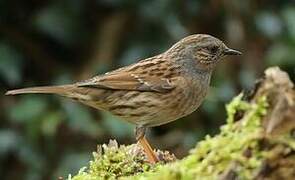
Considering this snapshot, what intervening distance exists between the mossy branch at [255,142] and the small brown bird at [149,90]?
2399mm

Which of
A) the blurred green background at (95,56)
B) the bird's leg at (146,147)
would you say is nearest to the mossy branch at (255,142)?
the bird's leg at (146,147)

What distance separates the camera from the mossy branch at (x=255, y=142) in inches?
99.7

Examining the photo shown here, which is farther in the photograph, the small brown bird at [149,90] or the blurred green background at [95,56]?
the blurred green background at [95,56]

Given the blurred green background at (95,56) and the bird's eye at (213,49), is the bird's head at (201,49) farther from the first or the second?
the blurred green background at (95,56)

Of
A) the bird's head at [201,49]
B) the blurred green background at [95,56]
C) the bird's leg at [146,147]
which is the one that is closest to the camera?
the bird's leg at [146,147]

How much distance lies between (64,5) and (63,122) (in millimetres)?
1057

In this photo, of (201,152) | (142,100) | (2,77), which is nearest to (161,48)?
(2,77)

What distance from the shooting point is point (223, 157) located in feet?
8.64

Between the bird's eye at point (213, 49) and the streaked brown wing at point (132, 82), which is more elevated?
the bird's eye at point (213, 49)

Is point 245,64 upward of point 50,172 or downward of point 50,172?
upward

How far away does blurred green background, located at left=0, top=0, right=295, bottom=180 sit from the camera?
22.9ft

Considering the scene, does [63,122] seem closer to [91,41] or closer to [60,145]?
[60,145]

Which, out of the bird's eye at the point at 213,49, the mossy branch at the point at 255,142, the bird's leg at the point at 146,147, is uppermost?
the bird's eye at the point at 213,49

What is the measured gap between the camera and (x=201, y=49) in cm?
539
